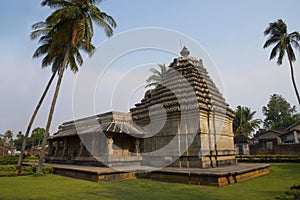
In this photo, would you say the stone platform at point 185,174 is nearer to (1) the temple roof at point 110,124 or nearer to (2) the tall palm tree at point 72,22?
(1) the temple roof at point 110,124

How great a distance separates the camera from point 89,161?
15.7 meters

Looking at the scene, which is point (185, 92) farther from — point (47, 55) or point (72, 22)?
point (47, 55)

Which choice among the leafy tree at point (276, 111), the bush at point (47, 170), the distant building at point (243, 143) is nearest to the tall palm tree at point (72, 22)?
the bush at point (47, 170)

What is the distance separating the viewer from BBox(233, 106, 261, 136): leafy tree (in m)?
47.5

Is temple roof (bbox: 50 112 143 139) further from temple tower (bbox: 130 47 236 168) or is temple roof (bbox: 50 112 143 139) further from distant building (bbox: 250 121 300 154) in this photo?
distant building (bbox: 250 121 300 154)

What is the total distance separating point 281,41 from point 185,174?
64.1 feet

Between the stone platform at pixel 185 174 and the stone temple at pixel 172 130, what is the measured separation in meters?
1.56

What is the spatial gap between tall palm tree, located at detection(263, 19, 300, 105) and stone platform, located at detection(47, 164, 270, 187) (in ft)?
47.1

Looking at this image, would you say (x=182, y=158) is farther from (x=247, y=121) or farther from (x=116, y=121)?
(x=247, y=121)

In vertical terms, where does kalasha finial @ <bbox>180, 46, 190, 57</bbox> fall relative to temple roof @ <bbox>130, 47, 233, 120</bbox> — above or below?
above

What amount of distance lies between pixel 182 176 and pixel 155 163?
3.99 m

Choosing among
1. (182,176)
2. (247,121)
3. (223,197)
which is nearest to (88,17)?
(182,176)

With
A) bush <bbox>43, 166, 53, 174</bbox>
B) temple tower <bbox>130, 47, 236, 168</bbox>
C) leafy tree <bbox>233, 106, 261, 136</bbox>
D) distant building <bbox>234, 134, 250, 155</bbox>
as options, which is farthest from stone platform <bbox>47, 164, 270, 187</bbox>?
leafy tree <bbox>233, 106, 261, 136</bbox>

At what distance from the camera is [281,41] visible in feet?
75.6
